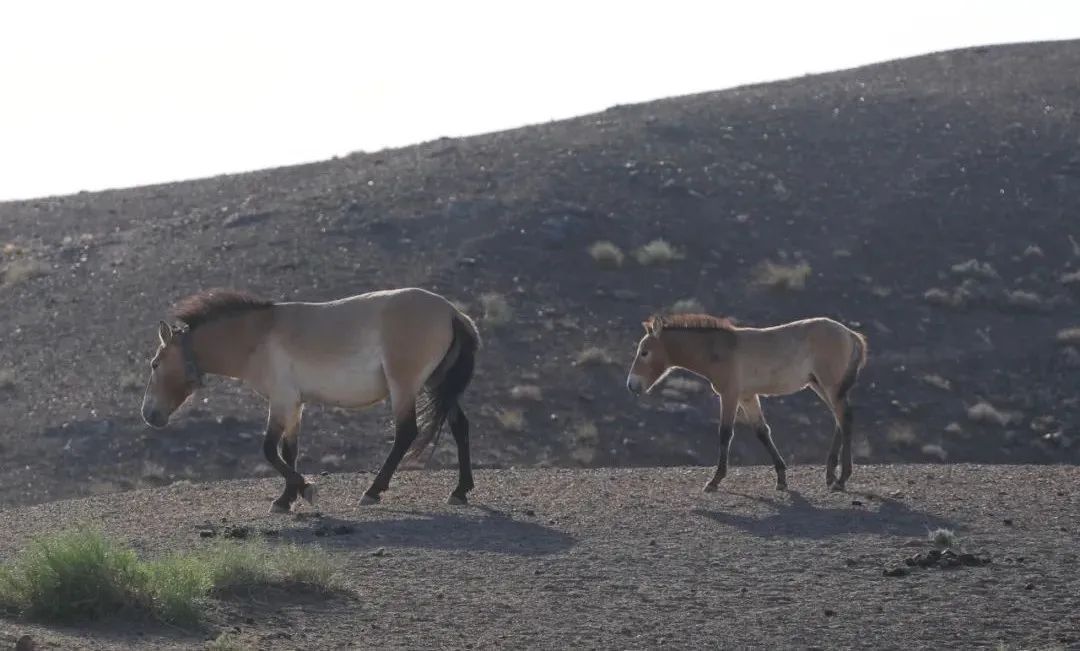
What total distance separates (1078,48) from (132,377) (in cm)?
3480

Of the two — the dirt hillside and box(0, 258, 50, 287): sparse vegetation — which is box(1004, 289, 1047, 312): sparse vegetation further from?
box(0, 258, 50, 287): sparse vegetation

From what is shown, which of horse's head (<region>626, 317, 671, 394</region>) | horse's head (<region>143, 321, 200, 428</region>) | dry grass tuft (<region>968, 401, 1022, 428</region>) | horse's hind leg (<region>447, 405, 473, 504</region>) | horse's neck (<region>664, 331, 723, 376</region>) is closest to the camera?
horse's hind leg (<region>447, 405, 473, 504</region>)

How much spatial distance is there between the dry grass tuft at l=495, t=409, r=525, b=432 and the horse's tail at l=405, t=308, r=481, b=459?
286 inches

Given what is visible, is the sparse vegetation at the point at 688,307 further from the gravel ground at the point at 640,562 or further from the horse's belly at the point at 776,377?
the horse's belly at the point at 776,377

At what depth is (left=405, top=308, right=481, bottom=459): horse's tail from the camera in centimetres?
1597

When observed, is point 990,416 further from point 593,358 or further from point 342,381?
point 342,381

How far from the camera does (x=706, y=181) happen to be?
118 ft

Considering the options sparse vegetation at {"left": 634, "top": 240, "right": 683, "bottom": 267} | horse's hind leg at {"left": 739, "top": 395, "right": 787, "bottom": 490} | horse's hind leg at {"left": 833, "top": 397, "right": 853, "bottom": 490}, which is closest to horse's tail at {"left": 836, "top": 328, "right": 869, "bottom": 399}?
horse's hind leg at {"left": 833, "top": 397, "right": 853, "bottom": 490}

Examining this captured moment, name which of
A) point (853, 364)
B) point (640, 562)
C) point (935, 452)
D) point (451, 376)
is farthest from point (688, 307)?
point (640, 562)

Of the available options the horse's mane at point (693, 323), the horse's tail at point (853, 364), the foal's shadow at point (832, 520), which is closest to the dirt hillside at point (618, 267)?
the horse's mane at point (693, 323)

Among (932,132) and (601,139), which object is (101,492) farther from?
(932,132)

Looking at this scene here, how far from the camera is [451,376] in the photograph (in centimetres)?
1603

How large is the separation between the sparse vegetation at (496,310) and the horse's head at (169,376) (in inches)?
440

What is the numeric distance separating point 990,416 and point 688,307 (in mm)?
5979
